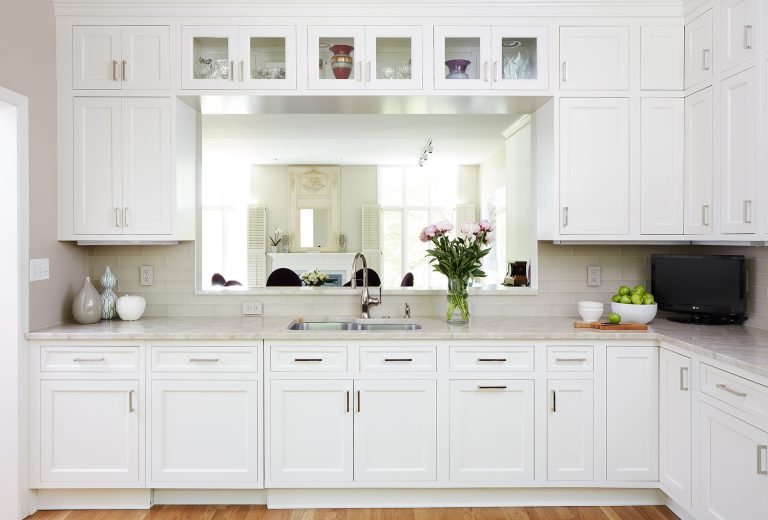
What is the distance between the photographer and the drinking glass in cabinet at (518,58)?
2.97 meters

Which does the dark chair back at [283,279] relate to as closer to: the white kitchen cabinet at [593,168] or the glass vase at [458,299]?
the glass vase at [458,299]

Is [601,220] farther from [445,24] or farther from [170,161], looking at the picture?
[170,161]

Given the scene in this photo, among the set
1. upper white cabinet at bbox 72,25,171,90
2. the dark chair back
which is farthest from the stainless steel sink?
the dark chair back

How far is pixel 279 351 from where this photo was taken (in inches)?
105

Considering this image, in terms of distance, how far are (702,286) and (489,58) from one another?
173cm

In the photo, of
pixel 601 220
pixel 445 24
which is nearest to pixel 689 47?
pixel 601 220

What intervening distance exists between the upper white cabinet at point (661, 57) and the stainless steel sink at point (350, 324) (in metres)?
1.96

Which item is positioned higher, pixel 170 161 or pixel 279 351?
pixel 170 161

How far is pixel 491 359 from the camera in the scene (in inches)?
105

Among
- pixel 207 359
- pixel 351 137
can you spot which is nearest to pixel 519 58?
pixel 207 359

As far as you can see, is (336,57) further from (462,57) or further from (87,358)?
(87,358)

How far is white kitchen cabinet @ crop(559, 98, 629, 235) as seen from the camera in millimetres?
2957

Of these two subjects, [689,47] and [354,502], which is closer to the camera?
[354,502]

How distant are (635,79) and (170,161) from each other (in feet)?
8.78
